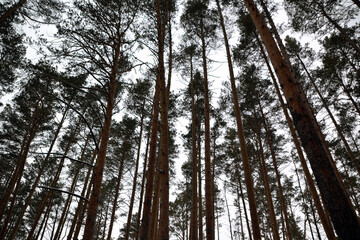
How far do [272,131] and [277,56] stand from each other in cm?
968

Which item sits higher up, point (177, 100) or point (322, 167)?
point (177, 100)

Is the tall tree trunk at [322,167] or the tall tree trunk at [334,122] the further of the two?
the tall tree trunk at [334,122]

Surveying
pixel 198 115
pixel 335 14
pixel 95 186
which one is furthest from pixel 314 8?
pixel 95 186

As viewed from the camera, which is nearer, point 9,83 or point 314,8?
point 314,8

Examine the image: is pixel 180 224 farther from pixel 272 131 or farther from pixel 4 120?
pixel 4 120

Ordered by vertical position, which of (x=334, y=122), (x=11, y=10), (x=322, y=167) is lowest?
(x=322, y=167)

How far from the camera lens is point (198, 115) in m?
12.2

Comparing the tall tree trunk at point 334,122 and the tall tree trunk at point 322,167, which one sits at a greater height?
the tall tree trunk at point 334,122

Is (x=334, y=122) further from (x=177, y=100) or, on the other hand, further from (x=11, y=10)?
(x=11, y=10)

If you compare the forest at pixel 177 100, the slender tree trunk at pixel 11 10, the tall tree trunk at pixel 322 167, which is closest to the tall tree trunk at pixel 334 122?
the forest at pixel 177 100

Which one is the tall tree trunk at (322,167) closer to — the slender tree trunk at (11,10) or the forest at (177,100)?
the forest at (177,100)

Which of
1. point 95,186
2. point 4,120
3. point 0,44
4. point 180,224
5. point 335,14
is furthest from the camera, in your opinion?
point 180,224

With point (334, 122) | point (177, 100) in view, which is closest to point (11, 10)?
point (177, 100)

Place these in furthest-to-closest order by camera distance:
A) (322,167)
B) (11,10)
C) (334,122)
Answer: (334,122) → (11,10) → (322,167)
